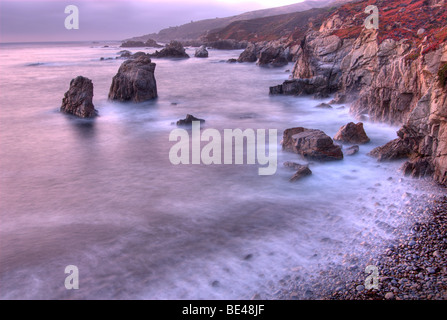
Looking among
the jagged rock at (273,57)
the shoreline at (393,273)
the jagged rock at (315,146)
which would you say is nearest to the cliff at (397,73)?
the jagged rock at (315,146)

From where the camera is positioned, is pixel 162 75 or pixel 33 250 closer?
pixel 33 250

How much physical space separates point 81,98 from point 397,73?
19402 millimetres

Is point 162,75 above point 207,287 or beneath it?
above

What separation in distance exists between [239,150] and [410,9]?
20282 mm

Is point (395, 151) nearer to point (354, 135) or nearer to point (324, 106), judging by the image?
point (354, 135)

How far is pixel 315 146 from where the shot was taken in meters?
13.5

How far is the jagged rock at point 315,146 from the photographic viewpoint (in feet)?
43.9

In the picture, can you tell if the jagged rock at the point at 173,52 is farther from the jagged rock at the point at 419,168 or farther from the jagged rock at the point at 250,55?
the jagged rock at the point at 419,168

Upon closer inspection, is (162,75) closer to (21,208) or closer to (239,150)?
(239,150)

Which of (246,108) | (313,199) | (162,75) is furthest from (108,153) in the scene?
(162,75)

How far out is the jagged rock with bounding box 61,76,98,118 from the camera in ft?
76.5

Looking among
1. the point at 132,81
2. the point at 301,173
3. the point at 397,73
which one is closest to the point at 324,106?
the point at 397,73

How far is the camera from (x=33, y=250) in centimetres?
853

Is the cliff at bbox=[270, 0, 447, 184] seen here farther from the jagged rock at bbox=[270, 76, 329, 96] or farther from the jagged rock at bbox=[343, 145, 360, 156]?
the jagged rock at bbox=[343, 145, 360, 156]
